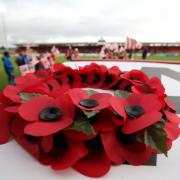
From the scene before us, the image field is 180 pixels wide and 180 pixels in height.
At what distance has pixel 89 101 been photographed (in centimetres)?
71

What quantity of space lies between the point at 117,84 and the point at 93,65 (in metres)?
0.31

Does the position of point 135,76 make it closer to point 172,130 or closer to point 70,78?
point 70,78

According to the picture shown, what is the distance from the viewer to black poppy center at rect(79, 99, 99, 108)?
0.68 m

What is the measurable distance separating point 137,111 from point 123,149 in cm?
12

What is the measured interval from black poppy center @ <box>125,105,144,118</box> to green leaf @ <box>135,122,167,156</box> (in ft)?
0.18

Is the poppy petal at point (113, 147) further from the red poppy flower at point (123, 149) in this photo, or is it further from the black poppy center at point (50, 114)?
the black poppy center at point (50, 114)

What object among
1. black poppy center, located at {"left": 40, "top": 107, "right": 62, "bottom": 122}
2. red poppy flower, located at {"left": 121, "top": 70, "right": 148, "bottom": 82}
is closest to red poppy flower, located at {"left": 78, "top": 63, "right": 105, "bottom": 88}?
red poppy flower, located at {"left": 121, "top": 70, "right": 148, "bottom": 82}

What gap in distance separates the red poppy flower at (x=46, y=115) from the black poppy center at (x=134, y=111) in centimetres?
17

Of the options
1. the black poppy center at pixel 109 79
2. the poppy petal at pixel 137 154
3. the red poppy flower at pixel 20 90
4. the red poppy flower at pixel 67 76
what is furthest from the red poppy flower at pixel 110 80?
the poppy petal at pixel 137 154

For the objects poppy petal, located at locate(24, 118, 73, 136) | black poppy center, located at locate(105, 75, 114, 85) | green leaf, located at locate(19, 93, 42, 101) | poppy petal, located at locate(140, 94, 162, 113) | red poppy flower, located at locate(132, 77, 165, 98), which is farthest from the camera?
black poppy center, located at locate(105, 75, 114, 85)

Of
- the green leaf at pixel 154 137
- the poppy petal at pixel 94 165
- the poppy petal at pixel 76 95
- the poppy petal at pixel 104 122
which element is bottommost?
the poppy petal at pixel 94 165

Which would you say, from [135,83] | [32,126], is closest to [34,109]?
[32,126]

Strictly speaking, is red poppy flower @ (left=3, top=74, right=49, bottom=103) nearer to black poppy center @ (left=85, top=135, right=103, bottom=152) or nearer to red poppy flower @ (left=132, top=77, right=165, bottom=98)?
black poppy center @ (left=85, top=135, right=103, bottom=152)

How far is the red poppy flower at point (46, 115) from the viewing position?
617mm
